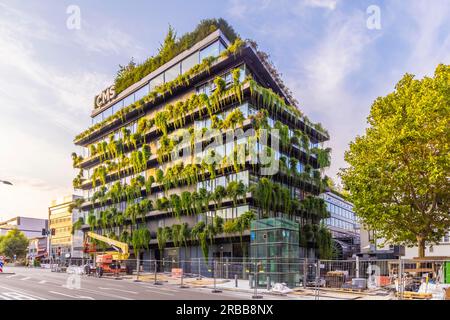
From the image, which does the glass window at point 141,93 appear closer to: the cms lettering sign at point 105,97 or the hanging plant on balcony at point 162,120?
the cms lettering sign at point 105,97

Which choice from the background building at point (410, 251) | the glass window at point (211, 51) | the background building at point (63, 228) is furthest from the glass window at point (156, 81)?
the background building at point (63, 228)

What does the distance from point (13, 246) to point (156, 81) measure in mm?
66589

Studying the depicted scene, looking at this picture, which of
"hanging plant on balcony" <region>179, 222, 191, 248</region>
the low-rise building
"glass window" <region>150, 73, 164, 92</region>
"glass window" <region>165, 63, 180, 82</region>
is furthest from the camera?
the low-rise building

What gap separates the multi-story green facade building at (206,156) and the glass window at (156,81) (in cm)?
15

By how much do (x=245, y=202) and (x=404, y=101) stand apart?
16.2 m

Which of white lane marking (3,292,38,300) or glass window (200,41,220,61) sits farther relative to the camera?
glass window (200,41,220,61)

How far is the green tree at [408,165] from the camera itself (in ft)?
94.6

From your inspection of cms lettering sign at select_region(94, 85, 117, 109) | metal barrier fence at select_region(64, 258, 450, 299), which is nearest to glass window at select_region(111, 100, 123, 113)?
cms lettering sign at select_region(94, 85, 117, 109)

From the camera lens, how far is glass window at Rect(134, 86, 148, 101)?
5712 centimetres

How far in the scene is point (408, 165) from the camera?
29.8 meters

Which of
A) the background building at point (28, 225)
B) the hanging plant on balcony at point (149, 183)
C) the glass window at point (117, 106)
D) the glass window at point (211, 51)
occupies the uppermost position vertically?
the glass window at point (211, 51)

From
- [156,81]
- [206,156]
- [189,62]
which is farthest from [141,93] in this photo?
[206,156]

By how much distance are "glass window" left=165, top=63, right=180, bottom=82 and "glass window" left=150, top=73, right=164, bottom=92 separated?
3.84 feet

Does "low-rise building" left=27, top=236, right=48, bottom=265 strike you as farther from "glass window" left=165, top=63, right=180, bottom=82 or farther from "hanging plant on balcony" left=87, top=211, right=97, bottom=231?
"glass window" left=165, top=63, right=180, bottom=82
